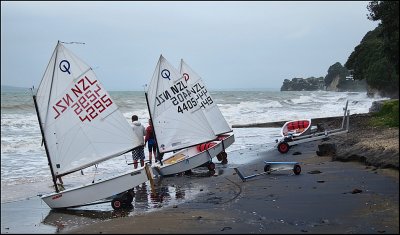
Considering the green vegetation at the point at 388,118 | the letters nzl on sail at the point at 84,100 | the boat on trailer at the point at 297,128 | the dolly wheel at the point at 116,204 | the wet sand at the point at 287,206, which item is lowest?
the dolly wheel at the point at 116,204

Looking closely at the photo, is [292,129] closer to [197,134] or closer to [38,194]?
[197,134]

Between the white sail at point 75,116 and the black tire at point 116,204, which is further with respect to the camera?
the white sail at point 75,116

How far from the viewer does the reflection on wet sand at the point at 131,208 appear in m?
9.51

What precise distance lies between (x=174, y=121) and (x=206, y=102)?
548 cm

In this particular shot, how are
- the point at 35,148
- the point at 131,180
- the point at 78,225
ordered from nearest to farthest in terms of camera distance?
1. the point at 78,225
2. the point at 131,180
3. the point at 35,148

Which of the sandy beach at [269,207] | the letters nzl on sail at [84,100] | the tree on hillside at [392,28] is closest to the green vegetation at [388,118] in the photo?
the tree on hillside at [392,28]

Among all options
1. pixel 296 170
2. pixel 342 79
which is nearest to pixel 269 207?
pixel 296 170

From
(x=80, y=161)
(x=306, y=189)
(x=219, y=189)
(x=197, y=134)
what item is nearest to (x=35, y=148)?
(x=197, y=134)

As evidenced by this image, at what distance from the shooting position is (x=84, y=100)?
11.1 m

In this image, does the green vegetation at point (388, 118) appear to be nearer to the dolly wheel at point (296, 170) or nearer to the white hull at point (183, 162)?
the dolly wheel at point (296, 170)

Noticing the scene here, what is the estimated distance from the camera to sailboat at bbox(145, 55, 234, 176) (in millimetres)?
14656

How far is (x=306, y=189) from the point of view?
10594mm

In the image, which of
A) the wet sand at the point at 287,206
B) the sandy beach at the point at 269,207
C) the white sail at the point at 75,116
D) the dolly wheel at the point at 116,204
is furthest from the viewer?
the white sail at the point at 75,116

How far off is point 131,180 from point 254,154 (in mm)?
10011
